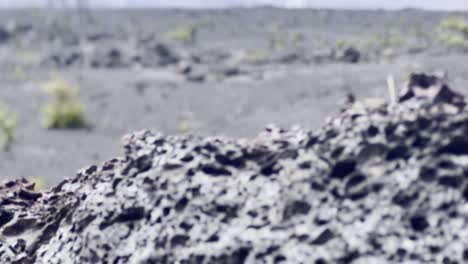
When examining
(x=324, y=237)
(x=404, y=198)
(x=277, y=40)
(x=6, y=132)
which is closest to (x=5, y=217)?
(x=324, y=237)

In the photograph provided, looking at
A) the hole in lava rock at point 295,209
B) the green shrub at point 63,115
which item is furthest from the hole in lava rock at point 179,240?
the green shrub at point 63,115

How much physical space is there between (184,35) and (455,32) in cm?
1912

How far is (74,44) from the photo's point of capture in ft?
167

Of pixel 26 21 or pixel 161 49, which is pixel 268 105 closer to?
pixel 161 49

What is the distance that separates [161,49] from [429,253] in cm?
4023

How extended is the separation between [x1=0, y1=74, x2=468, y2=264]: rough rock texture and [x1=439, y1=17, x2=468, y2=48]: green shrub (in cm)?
2782

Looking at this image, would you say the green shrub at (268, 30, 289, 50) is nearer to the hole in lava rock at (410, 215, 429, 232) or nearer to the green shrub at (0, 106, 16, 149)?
the green shrub at (0, 106, 16, 149)

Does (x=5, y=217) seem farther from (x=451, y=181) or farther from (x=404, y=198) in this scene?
(x=451, y=181)

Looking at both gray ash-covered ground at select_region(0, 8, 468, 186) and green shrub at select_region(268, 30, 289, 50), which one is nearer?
gray ash-covered ground at select_region(0, 8, 468, 186)

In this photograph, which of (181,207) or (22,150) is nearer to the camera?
(181,207)

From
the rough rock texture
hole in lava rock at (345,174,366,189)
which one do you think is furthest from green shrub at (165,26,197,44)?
hole in lava rock at (345,174,366,189)

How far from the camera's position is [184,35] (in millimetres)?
49250

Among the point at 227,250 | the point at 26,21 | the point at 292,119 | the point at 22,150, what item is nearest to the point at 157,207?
the point at 227,250

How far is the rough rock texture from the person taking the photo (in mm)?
2949
